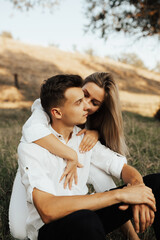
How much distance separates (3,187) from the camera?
336cm

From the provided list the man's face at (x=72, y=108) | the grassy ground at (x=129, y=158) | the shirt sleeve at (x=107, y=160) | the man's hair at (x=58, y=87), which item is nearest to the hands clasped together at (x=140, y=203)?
the shirt sleeve at (x=107, y=160)

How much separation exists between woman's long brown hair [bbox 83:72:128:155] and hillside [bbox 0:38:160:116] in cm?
1191

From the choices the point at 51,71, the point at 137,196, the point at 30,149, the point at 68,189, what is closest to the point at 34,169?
the point at 30,149

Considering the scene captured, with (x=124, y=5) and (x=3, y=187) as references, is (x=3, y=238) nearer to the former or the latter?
(x=3, y=187)

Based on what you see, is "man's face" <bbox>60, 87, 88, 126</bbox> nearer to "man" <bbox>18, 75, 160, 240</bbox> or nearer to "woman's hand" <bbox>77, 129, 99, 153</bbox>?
"man" <bbox>18, 75, 160, 240</bbox>

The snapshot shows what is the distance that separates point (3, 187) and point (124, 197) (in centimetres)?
211

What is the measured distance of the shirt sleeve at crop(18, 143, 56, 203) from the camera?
1797 mm

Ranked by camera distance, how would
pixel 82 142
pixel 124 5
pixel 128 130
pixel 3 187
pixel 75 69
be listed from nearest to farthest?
pixel 82 142
pixel 3 187
pixel 128 130
pixel 124 5
pixel 75 69

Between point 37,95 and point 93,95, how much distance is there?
13.6m

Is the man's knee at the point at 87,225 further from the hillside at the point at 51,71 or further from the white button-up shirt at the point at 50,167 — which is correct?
the hillside at the point at 51,71

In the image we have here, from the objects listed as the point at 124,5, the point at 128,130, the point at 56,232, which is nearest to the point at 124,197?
the point at 56,232

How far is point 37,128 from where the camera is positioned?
2201 millimetres

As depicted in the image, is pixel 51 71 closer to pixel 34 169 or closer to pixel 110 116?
pixel 110 116

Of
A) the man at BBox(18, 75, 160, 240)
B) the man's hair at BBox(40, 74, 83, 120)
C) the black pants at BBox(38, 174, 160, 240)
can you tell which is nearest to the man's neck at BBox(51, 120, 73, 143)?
the man at BBox(18, 75, 160, 240)
